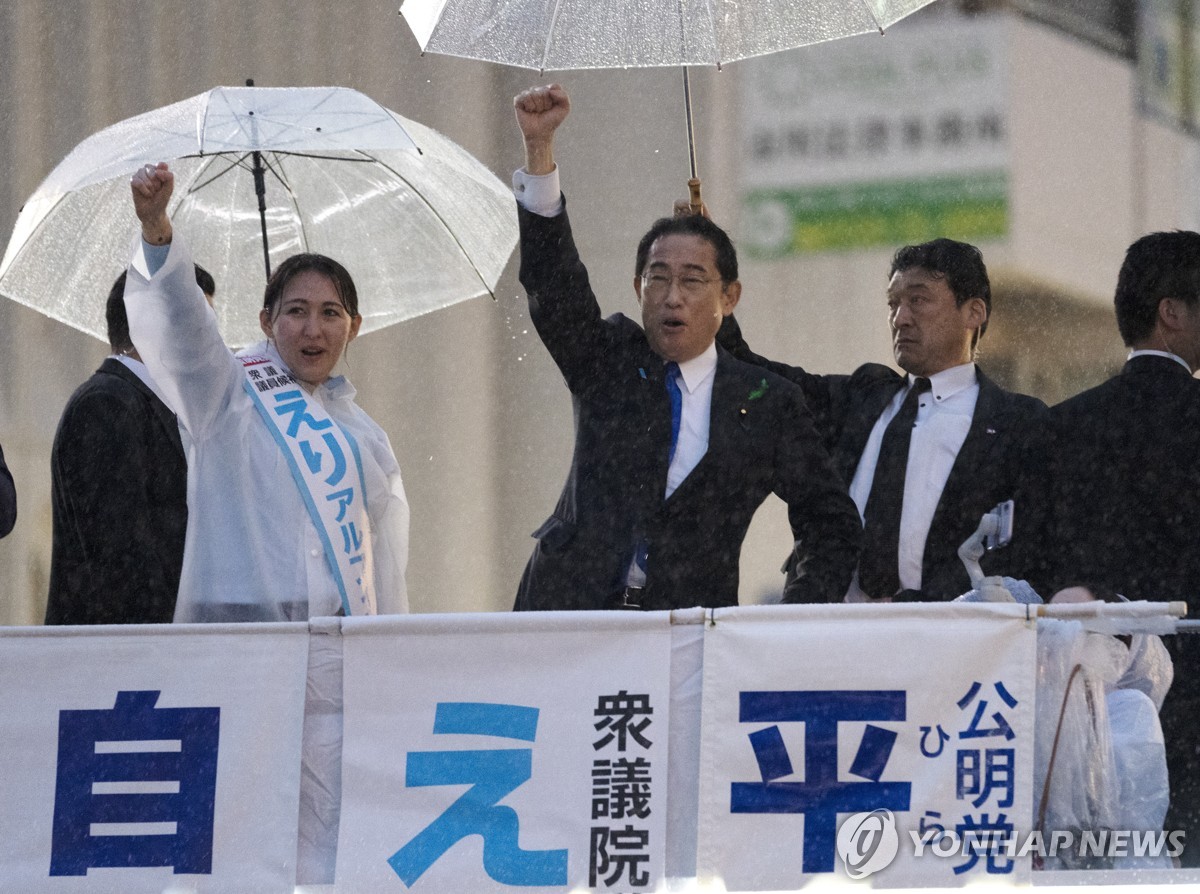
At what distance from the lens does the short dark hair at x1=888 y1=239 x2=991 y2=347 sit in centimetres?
433

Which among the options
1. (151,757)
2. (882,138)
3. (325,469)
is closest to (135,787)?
(151,757)

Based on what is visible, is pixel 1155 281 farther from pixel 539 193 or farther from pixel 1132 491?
pixel 539 193

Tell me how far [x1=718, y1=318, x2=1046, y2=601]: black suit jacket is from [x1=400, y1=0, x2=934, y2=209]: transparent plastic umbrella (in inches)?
36.3

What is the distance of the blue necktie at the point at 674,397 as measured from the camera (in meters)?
3.99

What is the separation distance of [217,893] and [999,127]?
613 centimetres

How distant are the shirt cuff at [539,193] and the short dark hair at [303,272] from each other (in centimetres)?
62

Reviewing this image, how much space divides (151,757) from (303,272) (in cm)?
127

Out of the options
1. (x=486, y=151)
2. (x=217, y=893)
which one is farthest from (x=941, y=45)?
(x=217, y=893)

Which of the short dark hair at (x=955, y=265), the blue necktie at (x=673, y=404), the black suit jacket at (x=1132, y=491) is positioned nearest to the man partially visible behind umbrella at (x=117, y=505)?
the blue necktie at (x=673, y=404)

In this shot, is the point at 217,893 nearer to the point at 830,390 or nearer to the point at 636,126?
the point at 830,390

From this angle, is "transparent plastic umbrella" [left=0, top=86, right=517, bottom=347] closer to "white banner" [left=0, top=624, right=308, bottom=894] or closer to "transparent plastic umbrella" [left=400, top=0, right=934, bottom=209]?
"transparent plastic umbrella" [left=400, top=0, right=934, bottom=209]

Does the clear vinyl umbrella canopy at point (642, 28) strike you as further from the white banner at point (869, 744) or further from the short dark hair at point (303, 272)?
the white banner at point (869, 744)

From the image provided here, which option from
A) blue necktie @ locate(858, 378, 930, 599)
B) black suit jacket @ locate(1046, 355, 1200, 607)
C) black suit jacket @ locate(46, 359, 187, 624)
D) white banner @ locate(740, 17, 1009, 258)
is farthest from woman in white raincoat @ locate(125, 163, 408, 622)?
white banner @ locate(740, 17, 1009, 258)

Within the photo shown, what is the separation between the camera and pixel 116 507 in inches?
165
